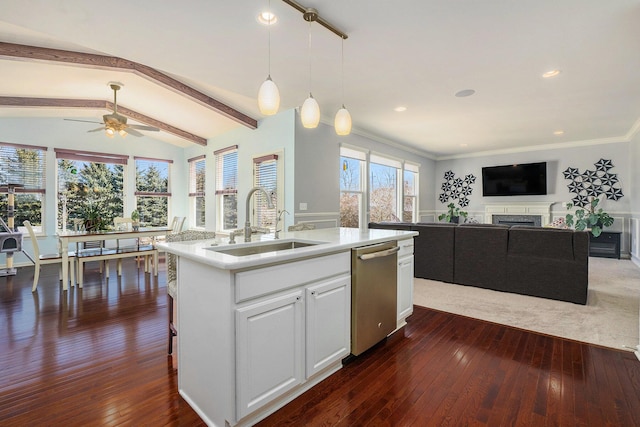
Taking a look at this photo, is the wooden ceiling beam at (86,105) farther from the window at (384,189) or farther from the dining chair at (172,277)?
the dining chair at (172,277)

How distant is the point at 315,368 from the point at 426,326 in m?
1.50

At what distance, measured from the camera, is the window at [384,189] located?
21.7 feet

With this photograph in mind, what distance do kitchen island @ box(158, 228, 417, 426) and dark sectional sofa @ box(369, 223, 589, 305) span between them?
2888 mm

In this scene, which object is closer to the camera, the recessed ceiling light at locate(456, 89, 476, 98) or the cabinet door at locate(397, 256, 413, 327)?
the cabinet door at locate(397, 256, 413, 327)

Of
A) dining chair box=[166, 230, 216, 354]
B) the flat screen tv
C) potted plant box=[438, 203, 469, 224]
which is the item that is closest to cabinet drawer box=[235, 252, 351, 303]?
dining chair box=[166, 230, 216, 354]

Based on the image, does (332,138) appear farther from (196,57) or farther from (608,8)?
(608,8)

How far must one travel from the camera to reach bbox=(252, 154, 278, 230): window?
505cm

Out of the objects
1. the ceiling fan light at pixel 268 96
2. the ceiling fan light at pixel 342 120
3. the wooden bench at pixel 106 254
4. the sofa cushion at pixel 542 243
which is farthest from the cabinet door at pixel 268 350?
the wooden bench at pixel 106 254

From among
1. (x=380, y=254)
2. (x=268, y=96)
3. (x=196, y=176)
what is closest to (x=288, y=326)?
(x=380, y=254)

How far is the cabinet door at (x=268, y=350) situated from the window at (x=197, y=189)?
21.0ft

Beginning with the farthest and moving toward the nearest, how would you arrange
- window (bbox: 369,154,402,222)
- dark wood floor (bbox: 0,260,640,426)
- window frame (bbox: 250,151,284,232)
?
window (bbox: 369,154,402,222), window frame (bbox: 250,151,284,232), dark wood floor (bbox: 0,260,640,426)

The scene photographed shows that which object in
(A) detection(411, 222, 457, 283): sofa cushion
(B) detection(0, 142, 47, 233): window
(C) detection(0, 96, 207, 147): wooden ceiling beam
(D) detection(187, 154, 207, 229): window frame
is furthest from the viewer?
(D) detection(187, 154, 207, 229): window frame

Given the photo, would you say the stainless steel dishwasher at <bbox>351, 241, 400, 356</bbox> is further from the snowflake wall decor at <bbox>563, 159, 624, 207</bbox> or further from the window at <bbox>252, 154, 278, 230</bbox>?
the snowflake wall decor at <bbox>563, 159, 624, 207</bbox>

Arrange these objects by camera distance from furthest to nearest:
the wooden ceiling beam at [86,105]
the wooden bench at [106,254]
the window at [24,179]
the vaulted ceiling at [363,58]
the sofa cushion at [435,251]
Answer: the window at [24,179], the wooden ceiling beam at [86,105], the sofa cushion at [435,251], the wooden bench at [106,254], the vaulted ceiling at [363,58]
